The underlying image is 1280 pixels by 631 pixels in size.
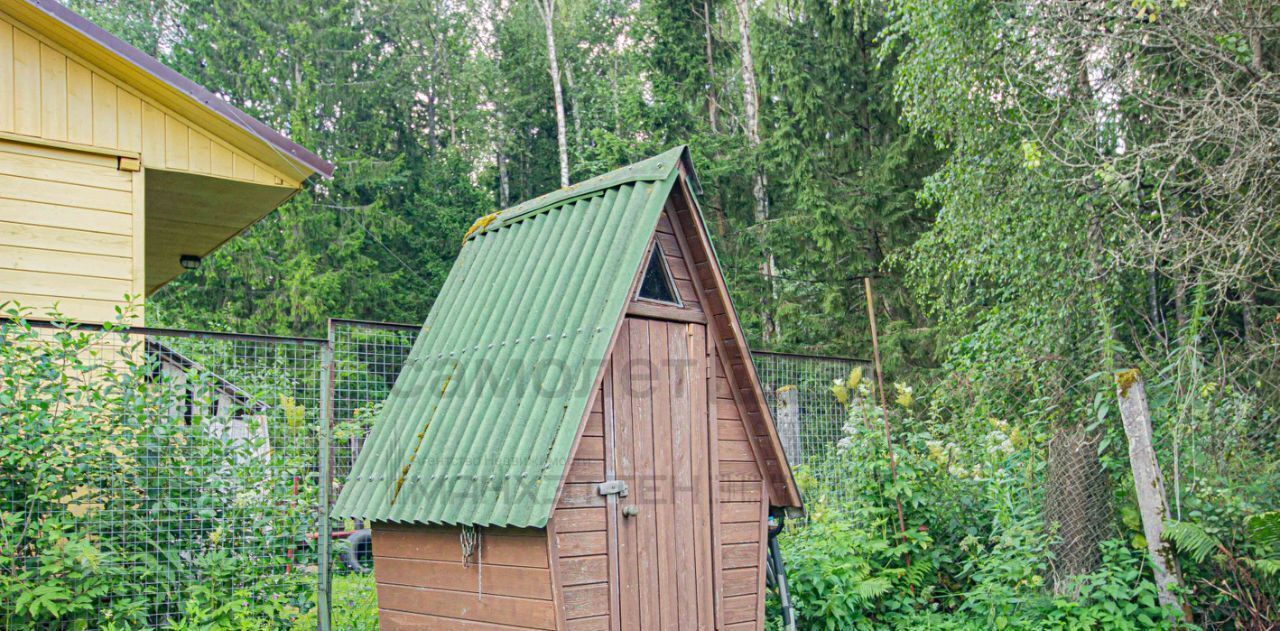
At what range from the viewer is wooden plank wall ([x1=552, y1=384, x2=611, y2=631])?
4598 millimetres

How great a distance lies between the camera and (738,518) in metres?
5.73

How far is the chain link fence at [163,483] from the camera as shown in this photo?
510 centimetres

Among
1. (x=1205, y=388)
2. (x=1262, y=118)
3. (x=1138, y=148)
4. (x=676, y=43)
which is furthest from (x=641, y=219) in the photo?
(x=676, y=43)

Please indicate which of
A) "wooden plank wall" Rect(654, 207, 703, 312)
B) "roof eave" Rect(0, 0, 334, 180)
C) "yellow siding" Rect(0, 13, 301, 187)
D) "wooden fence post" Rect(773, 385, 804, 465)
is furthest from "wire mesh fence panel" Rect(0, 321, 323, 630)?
"wooden fence post" Rect(773, 385, 804, 465)

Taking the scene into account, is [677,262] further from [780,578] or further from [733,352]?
[780,578]

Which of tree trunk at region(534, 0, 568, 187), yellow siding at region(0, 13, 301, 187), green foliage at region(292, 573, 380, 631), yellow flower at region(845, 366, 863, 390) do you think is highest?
tree trunk at region(534, 0, 568, 187)

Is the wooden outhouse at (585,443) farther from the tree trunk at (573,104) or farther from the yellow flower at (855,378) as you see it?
the tree trunk at (573,104)

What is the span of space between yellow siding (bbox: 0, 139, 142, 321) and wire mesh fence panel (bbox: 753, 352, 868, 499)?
5.05 metres

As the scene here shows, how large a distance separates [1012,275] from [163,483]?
28.0 feet

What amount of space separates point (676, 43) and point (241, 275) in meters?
12.3

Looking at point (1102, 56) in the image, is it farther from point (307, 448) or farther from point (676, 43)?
point (676, 43)

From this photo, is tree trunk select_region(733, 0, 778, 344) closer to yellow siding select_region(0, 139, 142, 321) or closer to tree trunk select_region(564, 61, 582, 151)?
tree trunk select_region(564, 61, 582, 151)

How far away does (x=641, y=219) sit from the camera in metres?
5.21

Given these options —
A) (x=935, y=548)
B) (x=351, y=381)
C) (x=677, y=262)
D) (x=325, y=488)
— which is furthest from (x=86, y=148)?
(x=935, y=548)
